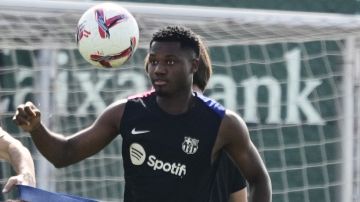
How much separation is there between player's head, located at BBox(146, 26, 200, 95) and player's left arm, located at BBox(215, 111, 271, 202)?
0.23 meters

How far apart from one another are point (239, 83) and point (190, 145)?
3.46 meters

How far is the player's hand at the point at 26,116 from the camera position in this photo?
420 centimetres

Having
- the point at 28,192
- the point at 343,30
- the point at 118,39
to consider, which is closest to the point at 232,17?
the point at 343,30

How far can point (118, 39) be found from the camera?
4.90m

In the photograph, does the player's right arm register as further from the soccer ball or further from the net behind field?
the net behind field

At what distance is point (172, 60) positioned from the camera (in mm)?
4375

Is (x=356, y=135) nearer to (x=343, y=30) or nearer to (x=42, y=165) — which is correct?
(x=343, y=30)

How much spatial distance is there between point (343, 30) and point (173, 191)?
2462mm

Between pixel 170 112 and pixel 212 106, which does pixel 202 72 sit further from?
pixel 170 112

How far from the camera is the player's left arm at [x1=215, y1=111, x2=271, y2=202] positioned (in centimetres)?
445

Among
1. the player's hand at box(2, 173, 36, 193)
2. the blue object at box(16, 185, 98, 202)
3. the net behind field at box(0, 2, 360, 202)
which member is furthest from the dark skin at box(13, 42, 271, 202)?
the net behind field at box(0, 2, 360, 202)

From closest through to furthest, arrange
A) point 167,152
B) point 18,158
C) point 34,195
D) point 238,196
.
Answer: point 34,195
point 167,152
point 18,158
point 238,196

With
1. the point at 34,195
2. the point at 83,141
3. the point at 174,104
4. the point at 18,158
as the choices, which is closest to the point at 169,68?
the point at 174,104

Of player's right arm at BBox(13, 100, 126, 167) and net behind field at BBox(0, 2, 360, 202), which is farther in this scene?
net behind field at BBox(0, 2, 360, 202)
